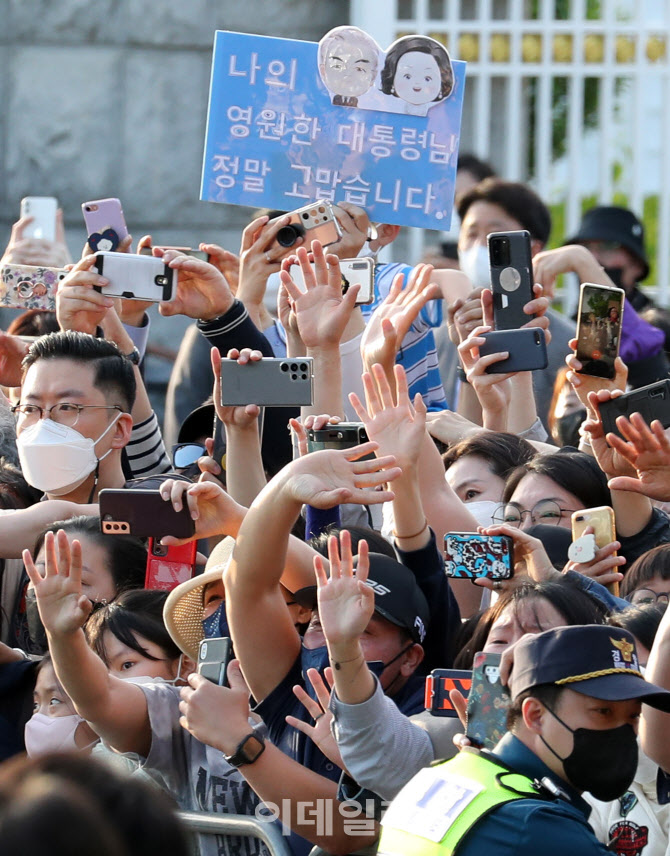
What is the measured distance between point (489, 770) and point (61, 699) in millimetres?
1540

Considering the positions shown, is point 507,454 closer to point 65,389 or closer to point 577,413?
point 577,413

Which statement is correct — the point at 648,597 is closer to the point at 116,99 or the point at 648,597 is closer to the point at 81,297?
the point at 81,297

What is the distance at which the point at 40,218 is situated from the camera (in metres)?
6.38

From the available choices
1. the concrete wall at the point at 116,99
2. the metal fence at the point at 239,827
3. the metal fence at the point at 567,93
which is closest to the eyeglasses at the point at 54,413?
the metal fence at the point at 239,827

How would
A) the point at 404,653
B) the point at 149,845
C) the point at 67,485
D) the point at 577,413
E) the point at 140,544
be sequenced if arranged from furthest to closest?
1. the point at 577,413
2. the point at 67,485
3. the point at 140,544
4. the point at 404,653
5. the point at 149,845

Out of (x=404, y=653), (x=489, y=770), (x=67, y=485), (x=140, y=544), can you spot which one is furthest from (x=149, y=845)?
(x=67, y=485)

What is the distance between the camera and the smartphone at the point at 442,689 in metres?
3.38

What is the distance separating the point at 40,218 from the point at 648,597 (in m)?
3.36

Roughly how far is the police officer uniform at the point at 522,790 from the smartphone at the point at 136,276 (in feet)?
7.13

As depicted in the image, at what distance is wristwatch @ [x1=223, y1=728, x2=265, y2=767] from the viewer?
3.48m

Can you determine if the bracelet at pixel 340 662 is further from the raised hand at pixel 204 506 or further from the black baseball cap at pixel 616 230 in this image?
the black baseball cap at pixel 616 230

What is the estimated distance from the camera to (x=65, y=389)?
4.95 meters

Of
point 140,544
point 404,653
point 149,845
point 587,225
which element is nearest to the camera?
point 149,845

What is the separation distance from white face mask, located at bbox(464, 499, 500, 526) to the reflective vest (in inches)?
68.5
